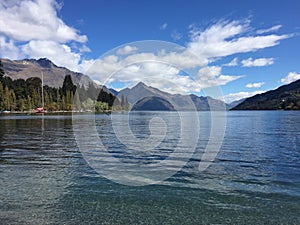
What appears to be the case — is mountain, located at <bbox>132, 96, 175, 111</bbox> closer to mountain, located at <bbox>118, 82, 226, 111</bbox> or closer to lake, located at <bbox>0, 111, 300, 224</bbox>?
mountain, located at <bbox>118, 82, 226, 111</bbox>

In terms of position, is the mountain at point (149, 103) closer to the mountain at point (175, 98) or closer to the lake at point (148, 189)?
the mountain at point (175, 98)

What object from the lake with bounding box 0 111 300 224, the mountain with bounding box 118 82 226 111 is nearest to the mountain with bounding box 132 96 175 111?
the mountain with bounding box 118 82 226 111

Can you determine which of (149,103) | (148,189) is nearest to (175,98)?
(148,189)

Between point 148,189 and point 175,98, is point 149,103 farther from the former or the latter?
point 148,189

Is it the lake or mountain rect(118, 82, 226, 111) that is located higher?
mountain rect(118, 82, 226, 111)

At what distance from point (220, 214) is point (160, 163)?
10300 millimetres

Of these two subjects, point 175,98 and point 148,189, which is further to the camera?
point 175,98

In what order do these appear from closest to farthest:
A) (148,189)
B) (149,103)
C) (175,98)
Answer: (148,189) → (175,98) → (149,103)

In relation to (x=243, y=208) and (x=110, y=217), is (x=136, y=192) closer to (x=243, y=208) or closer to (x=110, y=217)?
(x=110, y=217)

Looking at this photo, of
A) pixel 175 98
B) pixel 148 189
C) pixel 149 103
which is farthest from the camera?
pixel 149 103

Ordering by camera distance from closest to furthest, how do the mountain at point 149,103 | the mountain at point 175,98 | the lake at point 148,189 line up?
the lake at point 148,189 → the mountain at point 175,98 → the mountain at point 149,103

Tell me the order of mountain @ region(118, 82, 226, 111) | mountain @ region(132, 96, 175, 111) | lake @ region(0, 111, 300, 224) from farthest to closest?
1. mountain @ region(132, 96, 175, 111)
2. mountain @ region(118, 82, 226, 111)
3. lake @ region(0, 111, 300, 224)

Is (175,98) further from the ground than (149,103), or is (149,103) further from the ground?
(149,103)

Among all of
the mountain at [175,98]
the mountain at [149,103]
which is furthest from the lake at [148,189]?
the mountain at [149,103]
